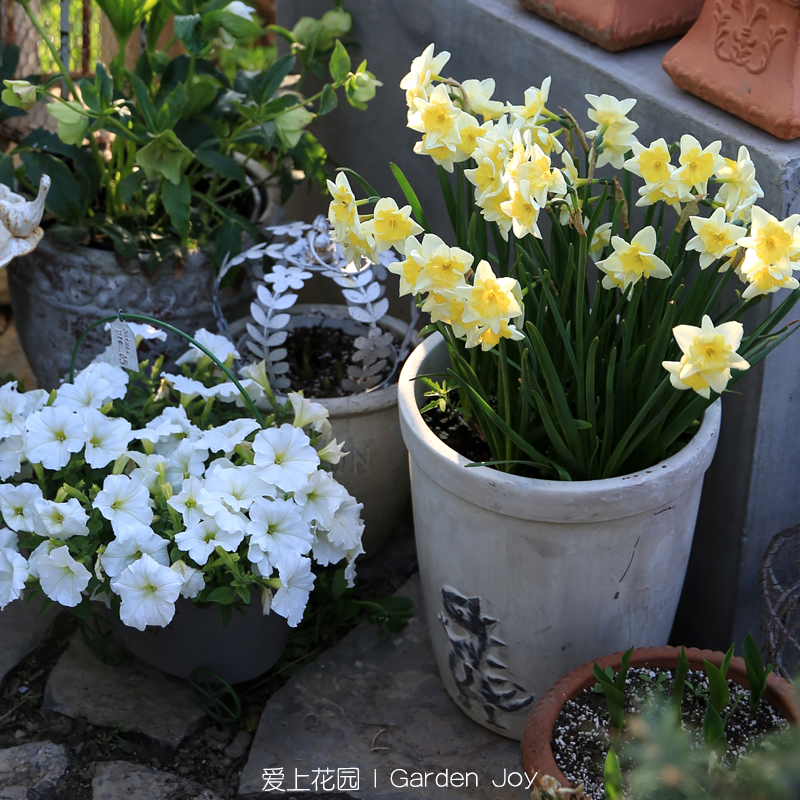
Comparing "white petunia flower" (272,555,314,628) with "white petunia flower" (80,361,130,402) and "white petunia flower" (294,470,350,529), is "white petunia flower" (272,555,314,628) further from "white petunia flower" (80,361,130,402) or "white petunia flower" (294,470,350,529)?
"white petunia flower" (80,361,130,402)

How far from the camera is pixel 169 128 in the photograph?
1665 mm

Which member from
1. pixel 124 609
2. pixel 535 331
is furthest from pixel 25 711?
pixel 535 331

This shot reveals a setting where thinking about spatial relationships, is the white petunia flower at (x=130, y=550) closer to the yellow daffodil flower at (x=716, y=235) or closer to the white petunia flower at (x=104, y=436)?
the white petunia flower at (x=104, y=436)

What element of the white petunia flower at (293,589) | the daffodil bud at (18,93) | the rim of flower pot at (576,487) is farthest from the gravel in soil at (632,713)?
the daffodil bud at (18,93)

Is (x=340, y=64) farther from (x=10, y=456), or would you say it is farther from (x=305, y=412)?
(x=10, y=456)

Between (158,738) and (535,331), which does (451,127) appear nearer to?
(535,331)

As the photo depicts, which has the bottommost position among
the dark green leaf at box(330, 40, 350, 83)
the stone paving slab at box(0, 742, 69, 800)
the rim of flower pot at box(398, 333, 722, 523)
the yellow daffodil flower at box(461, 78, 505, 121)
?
the stone paving slab at box(0, 742, 69, 800)

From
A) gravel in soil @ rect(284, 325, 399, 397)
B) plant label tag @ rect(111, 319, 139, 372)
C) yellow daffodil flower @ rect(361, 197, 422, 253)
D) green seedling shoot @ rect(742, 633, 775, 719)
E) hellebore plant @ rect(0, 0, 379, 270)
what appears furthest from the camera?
gravel in soil @ rect(284, 325, 399, 397)

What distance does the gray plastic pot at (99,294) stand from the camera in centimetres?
183

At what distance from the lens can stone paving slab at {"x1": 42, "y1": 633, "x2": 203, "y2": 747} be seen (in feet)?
5.16

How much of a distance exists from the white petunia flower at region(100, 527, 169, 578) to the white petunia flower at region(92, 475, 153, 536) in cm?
3

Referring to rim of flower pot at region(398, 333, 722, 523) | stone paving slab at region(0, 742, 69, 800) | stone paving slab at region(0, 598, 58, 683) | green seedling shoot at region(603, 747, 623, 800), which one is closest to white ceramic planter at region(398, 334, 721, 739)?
rim of flower pot at region(398, 333, 722, 523)

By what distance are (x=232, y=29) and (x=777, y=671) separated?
1457 millimetres

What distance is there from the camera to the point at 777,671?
1.34 m
